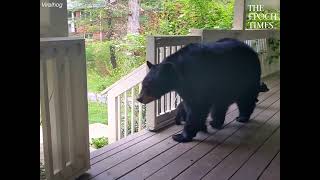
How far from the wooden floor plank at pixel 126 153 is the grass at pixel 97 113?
165 millimetres

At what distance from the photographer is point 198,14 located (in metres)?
1.08

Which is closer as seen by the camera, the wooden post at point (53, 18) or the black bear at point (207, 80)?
the wooden post at point (53, 18)

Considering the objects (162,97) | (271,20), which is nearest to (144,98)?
(162,97)

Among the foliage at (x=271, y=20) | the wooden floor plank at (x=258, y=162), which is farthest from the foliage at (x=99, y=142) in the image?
the foliage at (x=271, y=20)

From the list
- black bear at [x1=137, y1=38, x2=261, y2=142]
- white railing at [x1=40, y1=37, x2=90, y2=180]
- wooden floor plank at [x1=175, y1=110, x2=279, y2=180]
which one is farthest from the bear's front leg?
white railing at [x1=40, y1=37, x2=90, y2=180]

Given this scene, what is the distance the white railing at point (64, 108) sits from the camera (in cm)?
107

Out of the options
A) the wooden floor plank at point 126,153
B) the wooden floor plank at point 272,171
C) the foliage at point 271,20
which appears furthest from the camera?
the wooden floor plank at point 126,153

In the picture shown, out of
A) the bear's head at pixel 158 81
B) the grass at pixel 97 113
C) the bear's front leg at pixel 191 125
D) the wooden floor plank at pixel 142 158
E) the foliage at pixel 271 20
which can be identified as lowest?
the wooden floor plank at pixel 142 158

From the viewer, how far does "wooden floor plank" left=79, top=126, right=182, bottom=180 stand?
1283mm

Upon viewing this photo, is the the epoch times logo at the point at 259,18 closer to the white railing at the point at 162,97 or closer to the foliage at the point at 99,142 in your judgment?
the white railing at the point at 162,97

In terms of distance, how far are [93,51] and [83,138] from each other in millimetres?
356

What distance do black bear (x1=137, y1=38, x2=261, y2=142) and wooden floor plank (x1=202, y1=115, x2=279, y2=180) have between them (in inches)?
3.6
